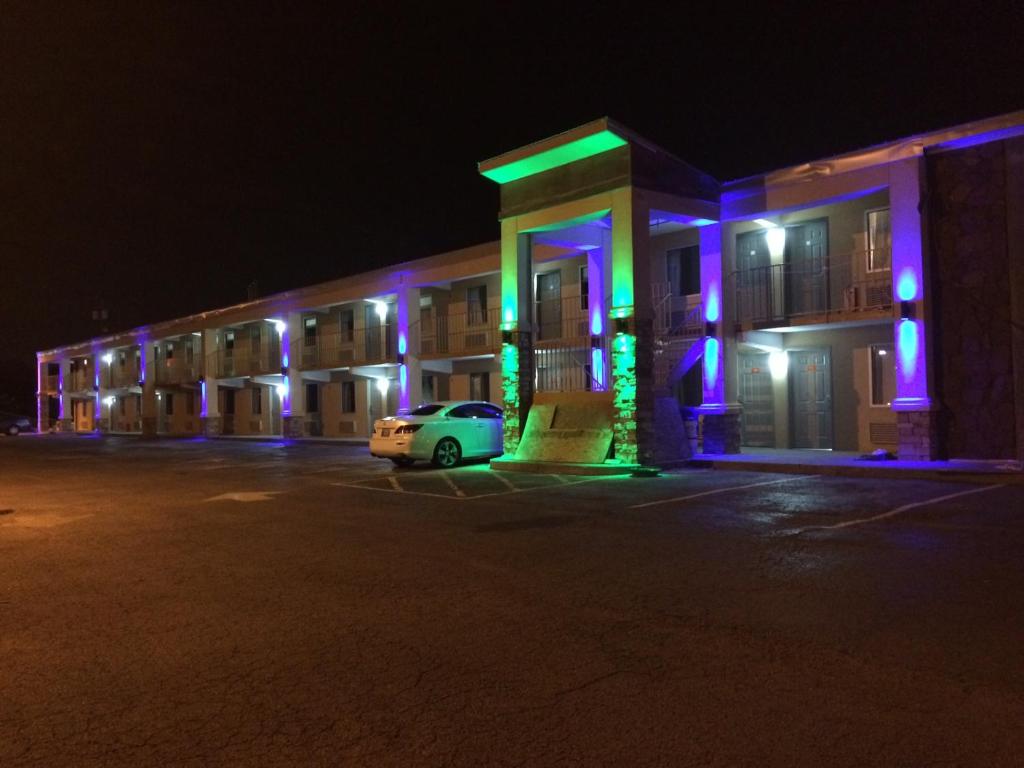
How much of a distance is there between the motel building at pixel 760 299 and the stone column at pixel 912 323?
4 centimetres

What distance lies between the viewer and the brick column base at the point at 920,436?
1540cm

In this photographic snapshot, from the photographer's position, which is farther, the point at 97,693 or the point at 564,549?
the point at 564,549

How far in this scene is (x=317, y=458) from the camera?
910 inches

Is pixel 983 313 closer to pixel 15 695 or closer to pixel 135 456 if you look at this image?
pixel 15 695

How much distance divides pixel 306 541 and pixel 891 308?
42.7 ft

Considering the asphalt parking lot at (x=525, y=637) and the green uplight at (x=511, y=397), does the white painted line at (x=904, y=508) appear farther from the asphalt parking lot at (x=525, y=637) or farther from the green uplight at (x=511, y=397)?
the green uplight at (x=511, y=397)

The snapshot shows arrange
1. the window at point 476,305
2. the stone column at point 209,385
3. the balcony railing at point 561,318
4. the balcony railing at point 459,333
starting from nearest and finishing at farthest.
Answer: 1. the balcony railing at point 561,318
2. the balcony railing at point 459,333
3. the window at point 476,305
4. the stone column at point 209,385

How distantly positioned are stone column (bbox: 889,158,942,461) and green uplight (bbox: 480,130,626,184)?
579cm

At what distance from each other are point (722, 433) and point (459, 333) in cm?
1248

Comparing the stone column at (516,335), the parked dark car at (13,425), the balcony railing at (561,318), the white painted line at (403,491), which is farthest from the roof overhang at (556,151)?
the parked dark car at (13,425)

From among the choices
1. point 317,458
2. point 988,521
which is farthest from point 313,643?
point 317,458

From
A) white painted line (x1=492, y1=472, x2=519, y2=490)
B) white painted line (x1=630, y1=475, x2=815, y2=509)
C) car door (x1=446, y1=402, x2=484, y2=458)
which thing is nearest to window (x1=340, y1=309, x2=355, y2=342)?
car door (x1=446, y1=402, x2=484, y2=458)

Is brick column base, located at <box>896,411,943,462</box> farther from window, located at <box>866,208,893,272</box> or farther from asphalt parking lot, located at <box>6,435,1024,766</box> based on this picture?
asphalt parking lot, located at <box>6,435,1024,766</box>

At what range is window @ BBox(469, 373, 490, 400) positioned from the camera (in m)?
28.5
